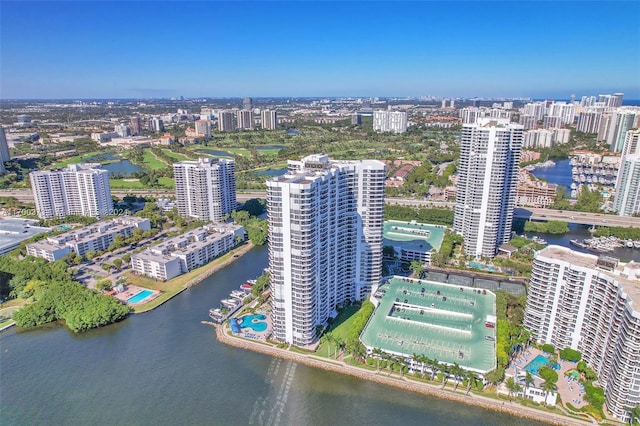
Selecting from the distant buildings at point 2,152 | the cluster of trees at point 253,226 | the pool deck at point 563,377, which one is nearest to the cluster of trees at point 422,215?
the cluster of trees at point 253,226

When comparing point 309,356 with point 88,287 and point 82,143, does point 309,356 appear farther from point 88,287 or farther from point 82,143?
point 82,143

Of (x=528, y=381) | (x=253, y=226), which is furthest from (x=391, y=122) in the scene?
(x=528, y=381)

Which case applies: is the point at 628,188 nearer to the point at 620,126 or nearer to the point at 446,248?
the point at 446,248

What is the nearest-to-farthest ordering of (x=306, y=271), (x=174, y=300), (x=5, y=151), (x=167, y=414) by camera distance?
(x=167, y=414), (x=306, y=271), (x=174, y=300), (x=5, y=151)

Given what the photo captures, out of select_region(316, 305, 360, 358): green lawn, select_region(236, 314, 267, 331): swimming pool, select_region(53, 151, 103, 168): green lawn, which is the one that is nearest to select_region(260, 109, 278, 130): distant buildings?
select_region(53, 151, 103, 168): green lawn

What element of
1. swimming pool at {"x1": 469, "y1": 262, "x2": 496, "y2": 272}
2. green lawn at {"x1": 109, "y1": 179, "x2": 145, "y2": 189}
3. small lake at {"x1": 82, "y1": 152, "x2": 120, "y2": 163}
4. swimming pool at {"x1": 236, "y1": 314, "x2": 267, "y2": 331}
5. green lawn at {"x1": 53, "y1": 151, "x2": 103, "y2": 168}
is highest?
green lawn at {"x1": 53, "y1": 151, "x2": 103, "y2": 168}

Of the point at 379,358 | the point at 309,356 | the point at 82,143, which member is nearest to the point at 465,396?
the point at 379,358

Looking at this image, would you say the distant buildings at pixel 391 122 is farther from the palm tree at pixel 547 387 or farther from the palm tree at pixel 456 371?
the palm tree at pixel 547 387

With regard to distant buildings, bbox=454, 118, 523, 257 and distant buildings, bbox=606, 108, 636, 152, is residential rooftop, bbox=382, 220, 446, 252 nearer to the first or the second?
distant buildings, bbox=454, 118, 523, 257
